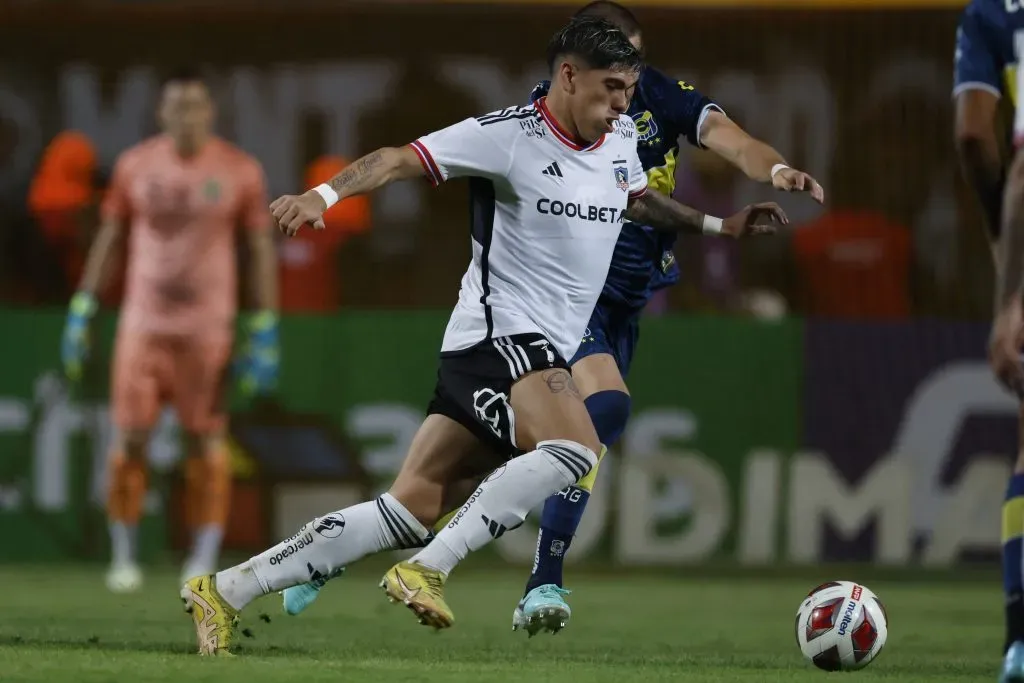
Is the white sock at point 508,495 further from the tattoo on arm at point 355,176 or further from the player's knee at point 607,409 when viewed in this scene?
the player's knee at point 607,409

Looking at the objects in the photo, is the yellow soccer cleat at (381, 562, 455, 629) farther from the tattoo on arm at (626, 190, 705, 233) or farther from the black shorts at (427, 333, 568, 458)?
the tattoo on arm at (626, 190, 705, 233)

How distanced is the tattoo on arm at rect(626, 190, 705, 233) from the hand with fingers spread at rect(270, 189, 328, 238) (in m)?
1.72

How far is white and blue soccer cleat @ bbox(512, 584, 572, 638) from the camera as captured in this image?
6.52 m

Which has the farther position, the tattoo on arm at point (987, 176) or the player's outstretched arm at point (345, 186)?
the player's outstretched arm at point (345, 186)

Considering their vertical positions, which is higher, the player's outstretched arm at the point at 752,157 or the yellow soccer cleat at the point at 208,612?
the player's outstretched arm at the point at 752,157

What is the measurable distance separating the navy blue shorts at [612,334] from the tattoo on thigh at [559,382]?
4.09ft

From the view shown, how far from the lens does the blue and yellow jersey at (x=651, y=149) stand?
7785 mm

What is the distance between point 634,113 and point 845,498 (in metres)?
5.20

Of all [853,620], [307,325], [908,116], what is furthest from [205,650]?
[908,116]

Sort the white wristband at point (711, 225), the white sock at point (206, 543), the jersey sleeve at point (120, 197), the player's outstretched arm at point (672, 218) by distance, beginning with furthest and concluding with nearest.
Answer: the jersey sleeve at point (120, 197) < the white sock at point (206, 543) < the white wristband at point (711, 225) < the player's outstretched arm at point (672, 218)

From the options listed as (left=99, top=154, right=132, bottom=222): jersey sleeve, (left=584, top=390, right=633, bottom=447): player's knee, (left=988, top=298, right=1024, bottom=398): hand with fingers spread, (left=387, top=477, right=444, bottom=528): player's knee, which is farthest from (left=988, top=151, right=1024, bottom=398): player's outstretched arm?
(left=99, top=154, right=132, bottom=222): jersey sleeve

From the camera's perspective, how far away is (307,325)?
41.1 ft

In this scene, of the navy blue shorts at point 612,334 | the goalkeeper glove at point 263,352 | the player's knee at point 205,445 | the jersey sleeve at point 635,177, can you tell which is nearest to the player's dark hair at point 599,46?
the jersey sleeve at point 635,177

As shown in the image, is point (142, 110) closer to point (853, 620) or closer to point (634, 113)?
point (634, 113)
